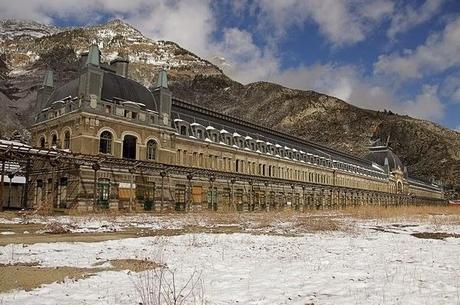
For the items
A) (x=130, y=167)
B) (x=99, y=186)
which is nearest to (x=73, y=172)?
(x=99, y=186)

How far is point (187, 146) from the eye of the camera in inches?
2160

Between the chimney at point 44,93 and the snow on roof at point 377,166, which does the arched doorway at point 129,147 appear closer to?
the chimney at point 44,93

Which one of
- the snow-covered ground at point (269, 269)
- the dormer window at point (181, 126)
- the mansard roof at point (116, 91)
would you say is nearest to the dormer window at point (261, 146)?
the dormer window at point (181, 126)

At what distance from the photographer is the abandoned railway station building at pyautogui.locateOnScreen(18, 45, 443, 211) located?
4069 cm

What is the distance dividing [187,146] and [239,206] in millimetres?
11157

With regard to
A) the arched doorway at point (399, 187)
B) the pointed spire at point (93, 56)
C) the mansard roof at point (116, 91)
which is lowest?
the arched doorway at point (399, 187)

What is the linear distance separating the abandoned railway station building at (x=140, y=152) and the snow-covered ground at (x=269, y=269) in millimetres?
23855

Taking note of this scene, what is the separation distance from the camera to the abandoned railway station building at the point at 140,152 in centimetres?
4069

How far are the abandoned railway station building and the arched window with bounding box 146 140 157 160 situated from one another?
Result: 0.06 m

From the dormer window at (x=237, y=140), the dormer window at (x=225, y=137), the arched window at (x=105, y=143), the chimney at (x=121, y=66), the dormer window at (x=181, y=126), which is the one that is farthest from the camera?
the dormer window at (x=237, y=140)

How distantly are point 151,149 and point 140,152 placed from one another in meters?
2.08

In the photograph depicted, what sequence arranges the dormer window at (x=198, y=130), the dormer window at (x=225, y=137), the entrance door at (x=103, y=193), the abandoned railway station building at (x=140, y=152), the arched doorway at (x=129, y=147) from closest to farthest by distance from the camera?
the entrance door at (x=103, y=193), the abandoned railway station building at (x=140, y=152), the arched doorway at (x=129, y=147), the dormer window at (x=198, y=130), the dormer window at (x=225, y=137)

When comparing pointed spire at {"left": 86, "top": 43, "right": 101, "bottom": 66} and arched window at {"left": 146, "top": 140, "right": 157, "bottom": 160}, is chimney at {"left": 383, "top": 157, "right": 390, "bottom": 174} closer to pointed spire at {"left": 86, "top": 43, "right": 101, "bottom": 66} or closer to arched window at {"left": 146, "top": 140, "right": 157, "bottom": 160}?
arched window at {"left": 146, "top": 140, "right": 157, "bottom": 160}

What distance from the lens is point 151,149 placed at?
1903 inches
